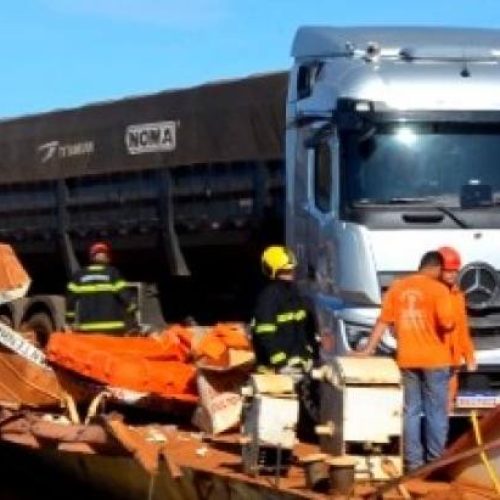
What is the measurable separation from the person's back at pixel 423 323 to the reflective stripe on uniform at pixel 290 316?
1.07 metres

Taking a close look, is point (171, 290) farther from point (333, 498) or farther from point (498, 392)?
point (333, 498)

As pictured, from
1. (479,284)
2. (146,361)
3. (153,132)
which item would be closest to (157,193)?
(153,132)

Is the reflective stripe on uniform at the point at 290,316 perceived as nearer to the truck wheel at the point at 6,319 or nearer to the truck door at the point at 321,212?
the truck door at the point at 321,212

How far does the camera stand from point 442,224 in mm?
10430

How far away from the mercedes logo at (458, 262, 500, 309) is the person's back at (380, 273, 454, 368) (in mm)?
804

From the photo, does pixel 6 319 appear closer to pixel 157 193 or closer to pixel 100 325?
pixel 157 193

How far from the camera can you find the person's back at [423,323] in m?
9.52

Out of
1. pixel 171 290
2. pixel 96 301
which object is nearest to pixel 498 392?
pixel 96 301

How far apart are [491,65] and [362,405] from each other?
3448 mm

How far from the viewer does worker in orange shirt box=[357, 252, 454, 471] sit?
31.1 feet

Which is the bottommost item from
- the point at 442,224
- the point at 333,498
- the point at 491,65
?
the point at 333,498

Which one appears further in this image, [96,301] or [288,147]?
[96,301]

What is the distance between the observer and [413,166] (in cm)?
1058

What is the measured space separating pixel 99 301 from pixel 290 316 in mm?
4278
